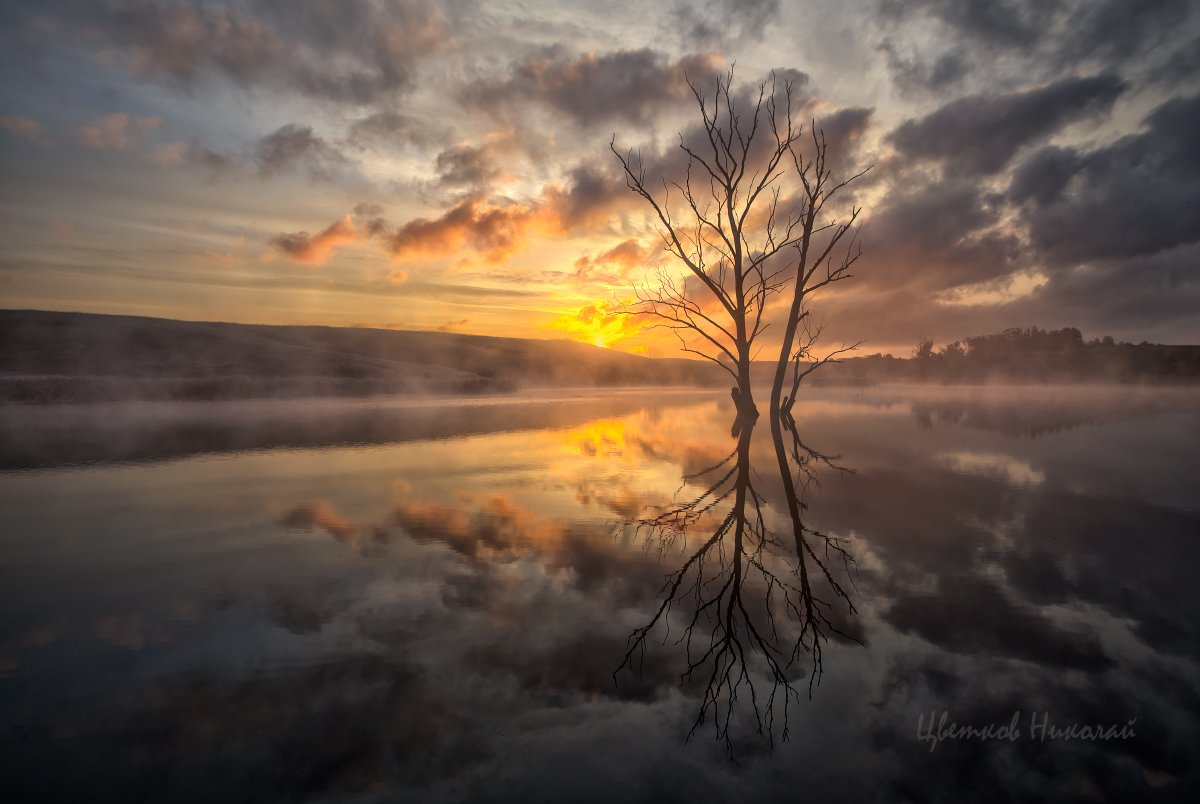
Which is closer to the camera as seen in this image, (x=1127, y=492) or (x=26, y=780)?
(x=26, y=780)

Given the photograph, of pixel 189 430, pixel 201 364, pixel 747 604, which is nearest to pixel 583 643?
pixel 747 604

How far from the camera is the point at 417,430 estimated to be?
17078 mm

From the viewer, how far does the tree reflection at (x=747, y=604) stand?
120 inches

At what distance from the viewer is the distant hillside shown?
32.2 metres

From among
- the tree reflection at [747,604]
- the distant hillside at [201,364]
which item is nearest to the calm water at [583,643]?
the tree reflection at [747,604]

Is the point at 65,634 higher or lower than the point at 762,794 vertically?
lower

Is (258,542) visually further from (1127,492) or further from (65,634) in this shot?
(1127,492)

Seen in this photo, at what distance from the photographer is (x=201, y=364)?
44.9 m

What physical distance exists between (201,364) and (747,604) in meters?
51.2

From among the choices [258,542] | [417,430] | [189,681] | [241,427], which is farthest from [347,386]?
[189,681]

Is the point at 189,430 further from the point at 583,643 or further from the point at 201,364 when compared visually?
the point at 201,364

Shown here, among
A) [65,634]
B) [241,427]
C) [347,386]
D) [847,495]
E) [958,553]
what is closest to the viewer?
[65,634]

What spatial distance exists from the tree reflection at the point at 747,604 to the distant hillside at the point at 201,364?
3533 cm

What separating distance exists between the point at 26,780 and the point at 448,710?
1630 mm
